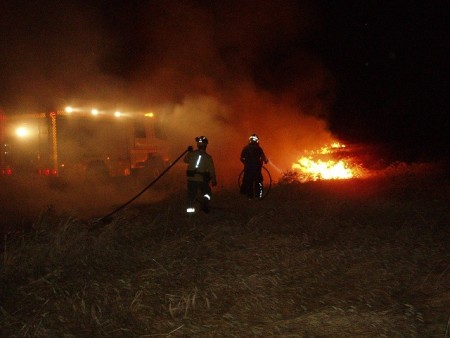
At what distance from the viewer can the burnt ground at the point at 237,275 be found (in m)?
3.54

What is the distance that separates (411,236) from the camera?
20.0 ft

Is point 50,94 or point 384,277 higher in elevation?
point 50,94

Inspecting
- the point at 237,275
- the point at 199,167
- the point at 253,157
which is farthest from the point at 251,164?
the point at 237,275

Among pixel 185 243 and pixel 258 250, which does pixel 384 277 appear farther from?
pixel 185 243

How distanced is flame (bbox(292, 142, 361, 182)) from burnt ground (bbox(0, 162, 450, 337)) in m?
5.04

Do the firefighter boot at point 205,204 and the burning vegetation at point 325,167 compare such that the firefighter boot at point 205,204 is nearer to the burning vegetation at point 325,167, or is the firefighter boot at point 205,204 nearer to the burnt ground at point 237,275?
the burnt ground at point 237,275

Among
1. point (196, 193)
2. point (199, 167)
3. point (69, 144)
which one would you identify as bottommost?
point (196, 193)

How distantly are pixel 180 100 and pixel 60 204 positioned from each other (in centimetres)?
931

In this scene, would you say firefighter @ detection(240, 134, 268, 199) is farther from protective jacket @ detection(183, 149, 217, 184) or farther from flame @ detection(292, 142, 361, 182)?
flame @ detection(292, 142, 361, 182)

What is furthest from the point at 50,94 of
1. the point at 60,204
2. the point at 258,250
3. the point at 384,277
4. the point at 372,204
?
the point at 384,277

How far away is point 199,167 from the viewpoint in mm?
7570

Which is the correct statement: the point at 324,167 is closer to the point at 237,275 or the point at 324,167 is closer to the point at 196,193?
the point at 196,193

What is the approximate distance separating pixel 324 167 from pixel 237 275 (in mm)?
9814

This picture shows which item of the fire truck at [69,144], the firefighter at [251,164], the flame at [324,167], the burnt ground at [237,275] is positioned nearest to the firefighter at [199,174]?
the burnt ground at [237,275]
